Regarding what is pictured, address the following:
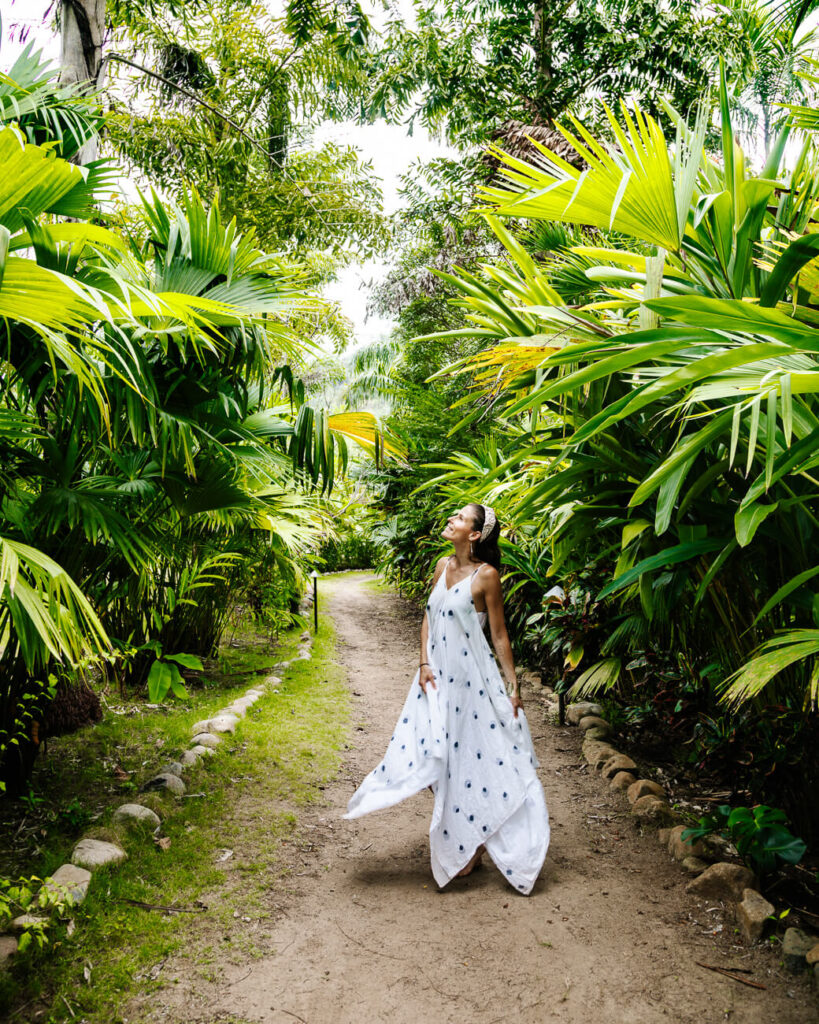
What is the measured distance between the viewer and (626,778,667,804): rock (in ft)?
11.0

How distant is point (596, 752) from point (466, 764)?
5.29 feet

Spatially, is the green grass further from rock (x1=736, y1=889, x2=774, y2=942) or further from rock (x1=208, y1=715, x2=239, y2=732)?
rock (x1=736, y1=889, x2=774, y2=942)

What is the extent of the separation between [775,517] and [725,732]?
1.26 metres

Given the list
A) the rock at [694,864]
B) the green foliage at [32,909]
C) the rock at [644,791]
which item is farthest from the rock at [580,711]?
the green foliage at [32,909]

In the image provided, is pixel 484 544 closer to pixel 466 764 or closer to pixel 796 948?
pixel 466 764

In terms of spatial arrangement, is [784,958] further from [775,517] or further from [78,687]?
[78,687]

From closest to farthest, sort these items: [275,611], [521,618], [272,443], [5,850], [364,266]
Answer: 1. [5,850]
2. [272,443]
3. [521,618]
4. [275,611]
5. [364,266]

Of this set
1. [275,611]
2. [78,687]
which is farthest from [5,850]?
[275,611]

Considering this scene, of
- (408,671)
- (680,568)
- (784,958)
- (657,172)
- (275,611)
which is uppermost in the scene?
(657,172)

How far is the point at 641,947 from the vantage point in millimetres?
2248

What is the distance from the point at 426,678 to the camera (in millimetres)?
2855

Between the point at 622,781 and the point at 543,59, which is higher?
the point at 543,59

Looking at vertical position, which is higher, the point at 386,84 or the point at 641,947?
the point at 386,84

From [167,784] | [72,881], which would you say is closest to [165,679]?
[167,784]
